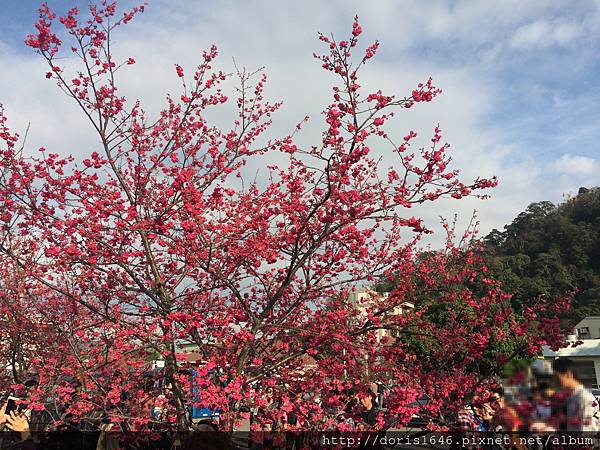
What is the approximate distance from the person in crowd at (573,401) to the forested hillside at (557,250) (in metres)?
34.9

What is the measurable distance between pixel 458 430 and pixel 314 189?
10.5 ft

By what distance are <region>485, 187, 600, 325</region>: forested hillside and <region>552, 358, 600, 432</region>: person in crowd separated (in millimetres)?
34868

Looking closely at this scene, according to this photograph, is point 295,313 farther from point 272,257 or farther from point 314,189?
point 314,189

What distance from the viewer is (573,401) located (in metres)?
3.66

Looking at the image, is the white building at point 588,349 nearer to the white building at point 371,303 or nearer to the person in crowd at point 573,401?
the white building at point 371,303

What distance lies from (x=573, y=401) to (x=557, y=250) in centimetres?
5449

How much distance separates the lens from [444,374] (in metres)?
6.32

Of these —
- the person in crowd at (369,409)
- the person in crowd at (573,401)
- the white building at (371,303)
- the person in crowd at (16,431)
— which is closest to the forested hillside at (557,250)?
the white building at (371,303)

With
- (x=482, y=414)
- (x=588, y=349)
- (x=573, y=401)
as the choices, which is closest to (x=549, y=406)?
(x=573, y=401)

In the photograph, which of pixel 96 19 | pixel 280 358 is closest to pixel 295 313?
pixel 280 358

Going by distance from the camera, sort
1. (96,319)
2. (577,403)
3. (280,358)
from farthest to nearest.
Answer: (96,319) < (280,358) < (577,403)

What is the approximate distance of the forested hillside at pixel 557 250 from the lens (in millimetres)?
42094

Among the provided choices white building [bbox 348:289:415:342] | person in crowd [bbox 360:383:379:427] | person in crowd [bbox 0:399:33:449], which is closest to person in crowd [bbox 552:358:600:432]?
person in crowd [bbox 360:383:379:427]

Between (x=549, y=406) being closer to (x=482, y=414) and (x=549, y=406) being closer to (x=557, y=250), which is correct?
(x=482, y=414)
